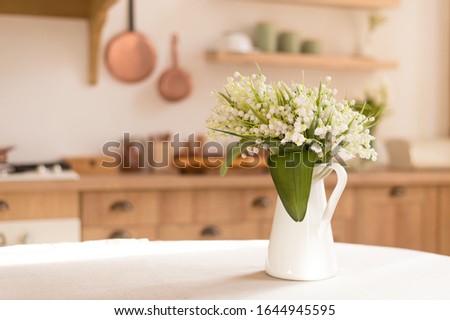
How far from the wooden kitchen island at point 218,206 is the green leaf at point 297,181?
4.83ft

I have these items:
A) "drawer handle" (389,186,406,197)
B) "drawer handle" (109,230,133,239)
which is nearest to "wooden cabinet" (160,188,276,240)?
"drawer handle" (109,230,133,239)

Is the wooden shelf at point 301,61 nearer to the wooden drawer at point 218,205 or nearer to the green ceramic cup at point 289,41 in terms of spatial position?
the green ceramic cup at point 289,41

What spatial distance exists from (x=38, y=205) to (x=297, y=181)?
157 centimetres

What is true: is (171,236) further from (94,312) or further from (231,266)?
(94,312)

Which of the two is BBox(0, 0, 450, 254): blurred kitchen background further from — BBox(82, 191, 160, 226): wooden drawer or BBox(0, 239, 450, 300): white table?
BBox(0, 239, 450, 300): white table

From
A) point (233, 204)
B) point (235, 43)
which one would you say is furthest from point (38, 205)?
point (235, 43)

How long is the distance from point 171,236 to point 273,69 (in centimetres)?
119

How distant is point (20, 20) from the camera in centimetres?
302

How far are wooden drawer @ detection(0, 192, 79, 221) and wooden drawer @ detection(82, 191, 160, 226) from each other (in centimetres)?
6

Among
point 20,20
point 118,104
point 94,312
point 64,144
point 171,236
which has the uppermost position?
point 20,20

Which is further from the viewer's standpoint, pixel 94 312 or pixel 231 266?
pixel 231 266

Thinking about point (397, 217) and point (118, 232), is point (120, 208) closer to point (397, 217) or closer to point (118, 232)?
point (118, 232)

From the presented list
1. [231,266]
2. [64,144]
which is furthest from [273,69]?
[231,266]

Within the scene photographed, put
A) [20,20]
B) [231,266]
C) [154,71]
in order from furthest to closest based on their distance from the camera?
1. [154,71]
2. [20,20]
3. [231,266]
